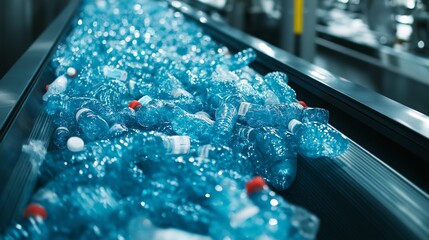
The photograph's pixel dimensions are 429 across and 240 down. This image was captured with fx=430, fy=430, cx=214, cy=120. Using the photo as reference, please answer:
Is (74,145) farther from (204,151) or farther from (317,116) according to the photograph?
(317,116)

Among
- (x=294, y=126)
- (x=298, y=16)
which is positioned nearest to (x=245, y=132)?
(x=294, y=126)

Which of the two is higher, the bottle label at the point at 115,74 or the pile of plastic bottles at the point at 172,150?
the bottle label at the point at 115,74

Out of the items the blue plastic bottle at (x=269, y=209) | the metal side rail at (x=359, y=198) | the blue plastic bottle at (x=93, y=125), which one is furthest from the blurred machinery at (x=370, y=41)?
the blue plastic bottle at (x=269, y=209)

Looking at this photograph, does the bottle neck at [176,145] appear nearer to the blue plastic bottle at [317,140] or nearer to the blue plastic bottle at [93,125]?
the blue plastic bottle at [93,125]

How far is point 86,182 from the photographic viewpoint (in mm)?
1285

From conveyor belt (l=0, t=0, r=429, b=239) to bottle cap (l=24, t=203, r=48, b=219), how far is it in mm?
72

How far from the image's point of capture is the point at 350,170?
141cm

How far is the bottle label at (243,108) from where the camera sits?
1745 mm

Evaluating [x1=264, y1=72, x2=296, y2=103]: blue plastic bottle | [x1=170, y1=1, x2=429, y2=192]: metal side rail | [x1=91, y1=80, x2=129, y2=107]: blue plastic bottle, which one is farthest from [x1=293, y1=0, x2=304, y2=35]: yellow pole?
[x1=91, y1=80, x2=129, y2=107]: blue plastic bottle

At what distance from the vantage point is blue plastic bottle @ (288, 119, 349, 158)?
1533 mm

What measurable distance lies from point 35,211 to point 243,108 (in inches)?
36.5

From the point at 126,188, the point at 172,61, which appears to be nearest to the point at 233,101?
the point at 126,188

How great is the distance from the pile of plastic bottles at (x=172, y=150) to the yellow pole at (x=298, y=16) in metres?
1.47

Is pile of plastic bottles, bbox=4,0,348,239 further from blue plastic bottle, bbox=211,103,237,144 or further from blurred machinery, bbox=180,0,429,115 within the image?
blurred machinery, bbox=180,0,429,115
